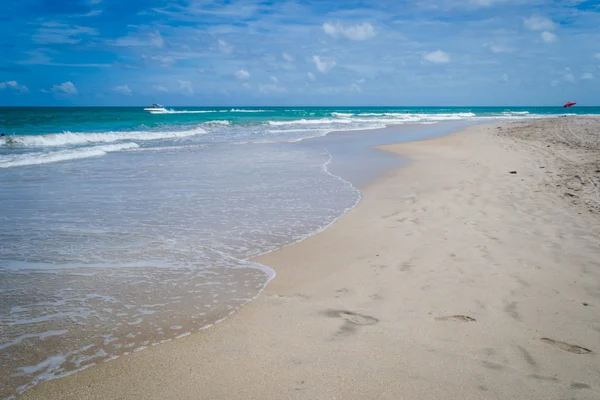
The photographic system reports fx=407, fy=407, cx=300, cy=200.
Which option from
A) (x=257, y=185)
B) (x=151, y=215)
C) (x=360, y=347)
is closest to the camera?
(x=360, y=347)

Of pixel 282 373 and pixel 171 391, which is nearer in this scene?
pixel 171 391

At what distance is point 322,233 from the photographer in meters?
5.73

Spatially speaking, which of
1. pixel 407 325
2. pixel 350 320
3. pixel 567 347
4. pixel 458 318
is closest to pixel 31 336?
pixel 350 320

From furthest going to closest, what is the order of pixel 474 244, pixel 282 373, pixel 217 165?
pixel 217 165
pixel 474 244
pixel 282 373

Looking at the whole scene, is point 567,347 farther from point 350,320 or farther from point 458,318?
point 350,320

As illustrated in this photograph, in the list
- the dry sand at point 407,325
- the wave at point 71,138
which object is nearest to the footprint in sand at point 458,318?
the dry sand at point 407,325

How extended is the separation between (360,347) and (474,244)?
9.26 ft

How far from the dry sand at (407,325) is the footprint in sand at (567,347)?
0.04ft

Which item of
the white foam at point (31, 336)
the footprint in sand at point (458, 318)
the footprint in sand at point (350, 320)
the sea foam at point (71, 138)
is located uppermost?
the sea foam at point (71, 138)

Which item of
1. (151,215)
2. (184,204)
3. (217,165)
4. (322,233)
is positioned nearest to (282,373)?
(322,233)

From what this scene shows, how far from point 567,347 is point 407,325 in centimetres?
110

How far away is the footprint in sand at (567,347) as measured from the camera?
283 centimetres

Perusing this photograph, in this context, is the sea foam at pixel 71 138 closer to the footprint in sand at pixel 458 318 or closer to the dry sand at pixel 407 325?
the dry sand at pixel 407 325

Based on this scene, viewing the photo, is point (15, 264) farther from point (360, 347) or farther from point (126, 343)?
point (360, 347)
